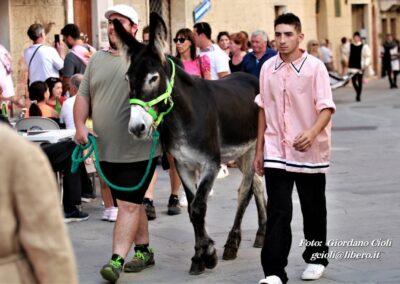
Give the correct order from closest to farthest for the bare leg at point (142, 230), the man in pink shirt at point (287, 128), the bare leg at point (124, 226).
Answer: the man in pink shirt at point (287, 128) → the bare leg at point (124, 226) → the bare leg at point (142, 230)

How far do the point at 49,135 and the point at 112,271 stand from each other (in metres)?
3.49

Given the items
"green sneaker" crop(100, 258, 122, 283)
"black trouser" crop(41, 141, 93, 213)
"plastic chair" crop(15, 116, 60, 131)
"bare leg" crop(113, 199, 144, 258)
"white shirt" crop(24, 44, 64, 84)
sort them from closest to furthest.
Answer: "green sneaker" crop(100, 258, 122, 283), "bare leg" crop(113, 199, 144, 258), "black trouser" crop(41, 141, 93, 213), "plastic chair" crop(15, 116, 60, 131), "white shirt" crop(24, 44, 64, 84)

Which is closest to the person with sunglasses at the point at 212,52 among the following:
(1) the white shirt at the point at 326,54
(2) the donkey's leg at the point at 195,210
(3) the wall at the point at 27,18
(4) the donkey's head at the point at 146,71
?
(2) the donkey's leg at the point at 195,210

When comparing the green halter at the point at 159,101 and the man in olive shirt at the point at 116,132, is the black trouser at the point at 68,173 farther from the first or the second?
the green halter at the point at 159,101

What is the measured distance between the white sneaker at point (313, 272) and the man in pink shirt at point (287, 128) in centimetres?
44

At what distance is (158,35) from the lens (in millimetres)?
8375

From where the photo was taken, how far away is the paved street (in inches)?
344

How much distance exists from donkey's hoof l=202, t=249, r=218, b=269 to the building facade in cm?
881

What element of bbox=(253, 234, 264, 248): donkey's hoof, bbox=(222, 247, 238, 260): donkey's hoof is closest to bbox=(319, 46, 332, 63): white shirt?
bbox=(253, 234, 264, 248): donkey's hoof

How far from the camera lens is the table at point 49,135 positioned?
11539 millimetres

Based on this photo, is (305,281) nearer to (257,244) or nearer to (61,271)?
(257,244)

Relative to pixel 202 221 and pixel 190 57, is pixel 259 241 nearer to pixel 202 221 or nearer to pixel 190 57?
pixel 202 221

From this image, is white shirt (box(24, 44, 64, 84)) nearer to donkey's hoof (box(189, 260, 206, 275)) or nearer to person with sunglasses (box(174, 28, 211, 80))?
person with sunglasses (box(174, 28, 211, 80))

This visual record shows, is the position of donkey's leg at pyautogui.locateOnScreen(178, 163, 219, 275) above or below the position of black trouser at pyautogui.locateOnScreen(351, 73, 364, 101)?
below
